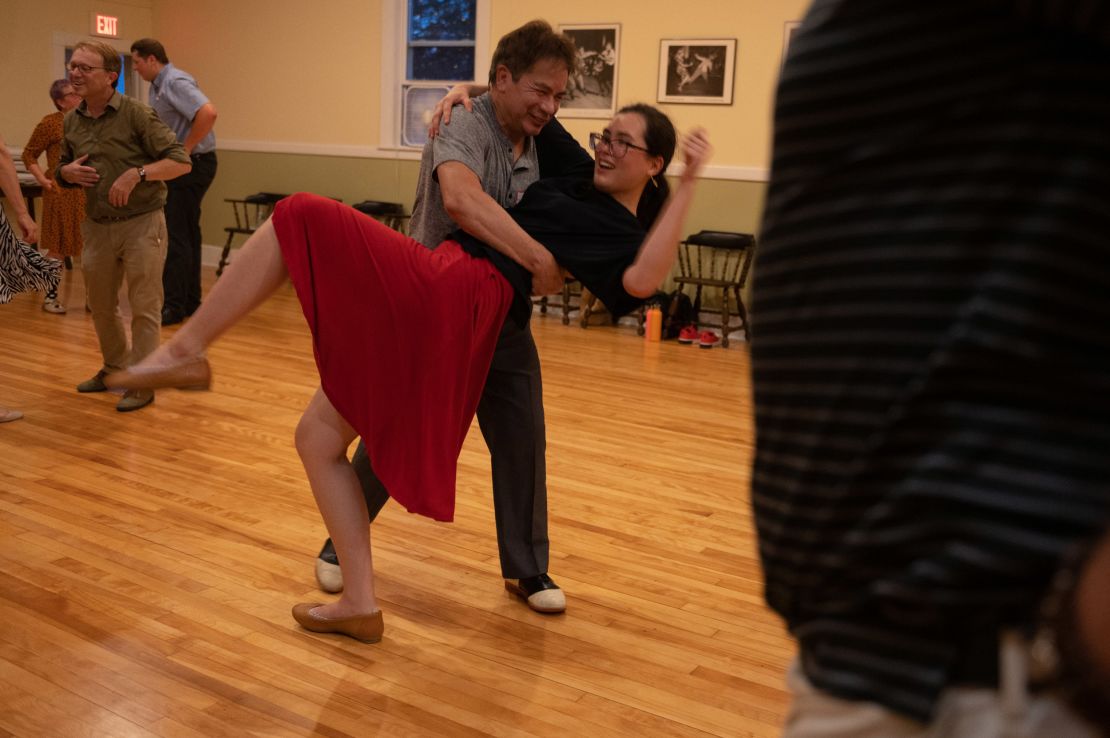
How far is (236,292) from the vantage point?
2.17m

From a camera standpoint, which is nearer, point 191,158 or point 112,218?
point 112,218

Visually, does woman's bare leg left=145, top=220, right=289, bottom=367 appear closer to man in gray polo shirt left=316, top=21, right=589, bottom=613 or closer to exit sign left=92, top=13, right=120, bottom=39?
man in gray polo shirt left=316, top=21, right=589, bottom=613

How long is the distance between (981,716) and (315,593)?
2450 millimetres

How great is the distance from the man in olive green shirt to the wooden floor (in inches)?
16.9

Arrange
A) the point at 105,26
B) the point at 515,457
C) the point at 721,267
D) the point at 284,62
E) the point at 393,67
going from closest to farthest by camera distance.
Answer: the point at 515,457 < the point at 721,267 < the point at 393,67 < the point at 284,62 < the point at 105,26

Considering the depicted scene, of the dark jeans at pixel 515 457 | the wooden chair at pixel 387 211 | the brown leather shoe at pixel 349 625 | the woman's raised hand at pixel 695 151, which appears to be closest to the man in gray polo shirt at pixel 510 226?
the dark jeans at pixel 515 457

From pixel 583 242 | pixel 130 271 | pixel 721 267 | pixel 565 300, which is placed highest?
pixel 583 242

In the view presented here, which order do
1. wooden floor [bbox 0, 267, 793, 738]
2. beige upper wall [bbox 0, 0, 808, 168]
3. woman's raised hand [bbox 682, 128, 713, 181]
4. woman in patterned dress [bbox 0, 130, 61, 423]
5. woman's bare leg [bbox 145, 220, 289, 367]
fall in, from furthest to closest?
beige upper wall [bbox 0, 0, 808, 168] < woman in patterned dress [bbox 0, 130, 61, 423] < wooden floor [bbox 0, 267, 793, 738] < woman's bare leg [bbox 145, 220, 289, 367] < woman's raised hand [bbox 682, 128, 713, 181]

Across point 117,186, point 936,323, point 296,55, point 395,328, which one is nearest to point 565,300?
point 296,55

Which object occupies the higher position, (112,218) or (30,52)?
(30,52)

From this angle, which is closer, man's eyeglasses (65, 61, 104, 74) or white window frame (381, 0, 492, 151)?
man's eyeglasses (65, 61, 104, 74)

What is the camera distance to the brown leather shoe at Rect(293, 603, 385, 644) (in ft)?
8.59

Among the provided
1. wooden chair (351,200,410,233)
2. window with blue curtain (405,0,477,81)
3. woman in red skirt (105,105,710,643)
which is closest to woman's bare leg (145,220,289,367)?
woman in red skirt (105,105,710,643)

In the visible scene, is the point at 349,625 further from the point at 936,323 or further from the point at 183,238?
the point at 183,238
